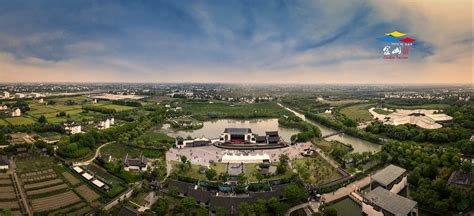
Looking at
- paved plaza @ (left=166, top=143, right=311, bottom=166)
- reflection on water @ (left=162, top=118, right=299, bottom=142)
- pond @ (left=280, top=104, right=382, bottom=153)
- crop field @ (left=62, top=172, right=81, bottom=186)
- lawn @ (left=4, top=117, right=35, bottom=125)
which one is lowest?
reflection on water @ (left=162, top=118, right=299, bottom=142)

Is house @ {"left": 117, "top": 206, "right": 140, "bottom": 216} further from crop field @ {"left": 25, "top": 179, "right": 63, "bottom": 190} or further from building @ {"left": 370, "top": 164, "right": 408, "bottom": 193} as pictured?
building @ {"left": 370, "top": 164, "right": 408, "bottom": 193}

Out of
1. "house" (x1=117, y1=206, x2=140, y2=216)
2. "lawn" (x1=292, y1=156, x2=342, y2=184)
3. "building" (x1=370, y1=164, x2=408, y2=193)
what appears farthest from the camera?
"lawn" (x1=292, y1=156, x2=342, y2=184)

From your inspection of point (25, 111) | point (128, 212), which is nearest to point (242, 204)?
point (128, 212)

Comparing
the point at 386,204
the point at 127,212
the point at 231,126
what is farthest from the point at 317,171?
the point at 231,126

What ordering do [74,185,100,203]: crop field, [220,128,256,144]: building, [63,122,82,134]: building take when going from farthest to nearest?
[63,122,82,134]: building → [220,128,256,144]: building → [74,185,100,203]: crop field

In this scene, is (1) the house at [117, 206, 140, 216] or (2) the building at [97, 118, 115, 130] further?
(2) the building at [97, 118, 115, 130]

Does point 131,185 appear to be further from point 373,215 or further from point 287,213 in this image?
point 373,215

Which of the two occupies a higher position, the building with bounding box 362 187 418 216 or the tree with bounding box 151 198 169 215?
the building with bounding box 362 187 418 216

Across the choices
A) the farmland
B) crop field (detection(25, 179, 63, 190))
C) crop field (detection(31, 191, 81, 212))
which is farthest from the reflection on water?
crop field (detection(31, 191, 81, 212))
